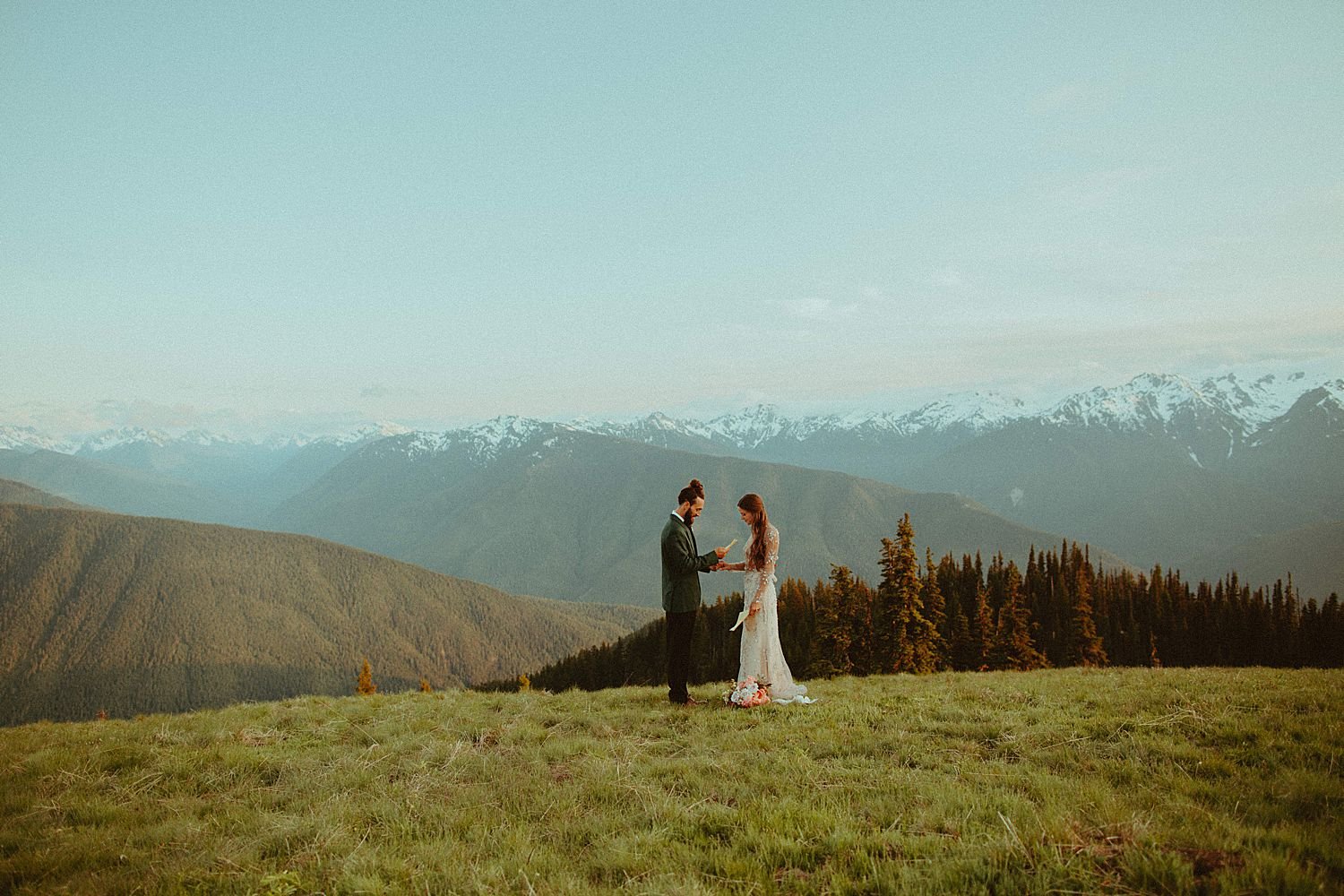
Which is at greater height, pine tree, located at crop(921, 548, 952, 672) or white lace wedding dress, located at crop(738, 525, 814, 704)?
white lace wedding dress, located at crop(738, 525, 814, 704)

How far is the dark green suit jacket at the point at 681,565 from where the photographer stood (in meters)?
12.9

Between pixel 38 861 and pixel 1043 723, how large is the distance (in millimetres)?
11973

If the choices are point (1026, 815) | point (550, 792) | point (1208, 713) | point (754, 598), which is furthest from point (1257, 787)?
point (754, 598)

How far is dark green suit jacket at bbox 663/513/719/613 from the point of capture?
1292 centimetres

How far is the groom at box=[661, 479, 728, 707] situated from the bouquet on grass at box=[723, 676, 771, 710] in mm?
964

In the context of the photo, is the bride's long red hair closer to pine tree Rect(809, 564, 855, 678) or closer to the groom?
the groom

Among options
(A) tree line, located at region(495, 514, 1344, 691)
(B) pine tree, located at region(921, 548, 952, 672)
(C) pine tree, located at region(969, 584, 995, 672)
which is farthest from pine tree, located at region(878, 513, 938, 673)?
(C) pine tree, located at region(969, 584, 995, 672)

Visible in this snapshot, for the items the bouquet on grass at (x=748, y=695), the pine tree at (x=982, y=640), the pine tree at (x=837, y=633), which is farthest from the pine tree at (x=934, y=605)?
the bouquet on grass at (x=748, y=695)

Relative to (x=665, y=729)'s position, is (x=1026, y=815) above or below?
above

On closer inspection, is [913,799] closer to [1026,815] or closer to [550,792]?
[1026,815]

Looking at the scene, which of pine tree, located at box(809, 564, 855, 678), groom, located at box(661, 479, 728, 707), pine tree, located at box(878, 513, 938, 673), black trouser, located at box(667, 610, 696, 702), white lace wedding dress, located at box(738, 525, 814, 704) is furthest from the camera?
pine tree, located at box(809, 564, 855, 678)

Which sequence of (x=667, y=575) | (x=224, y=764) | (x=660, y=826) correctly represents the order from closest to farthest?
1. (x=660, y=826)
2. (x=224, y=764)
3. (x=667, y=575)

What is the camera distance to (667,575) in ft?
43.3

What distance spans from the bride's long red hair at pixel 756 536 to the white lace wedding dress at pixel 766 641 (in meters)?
0.07
